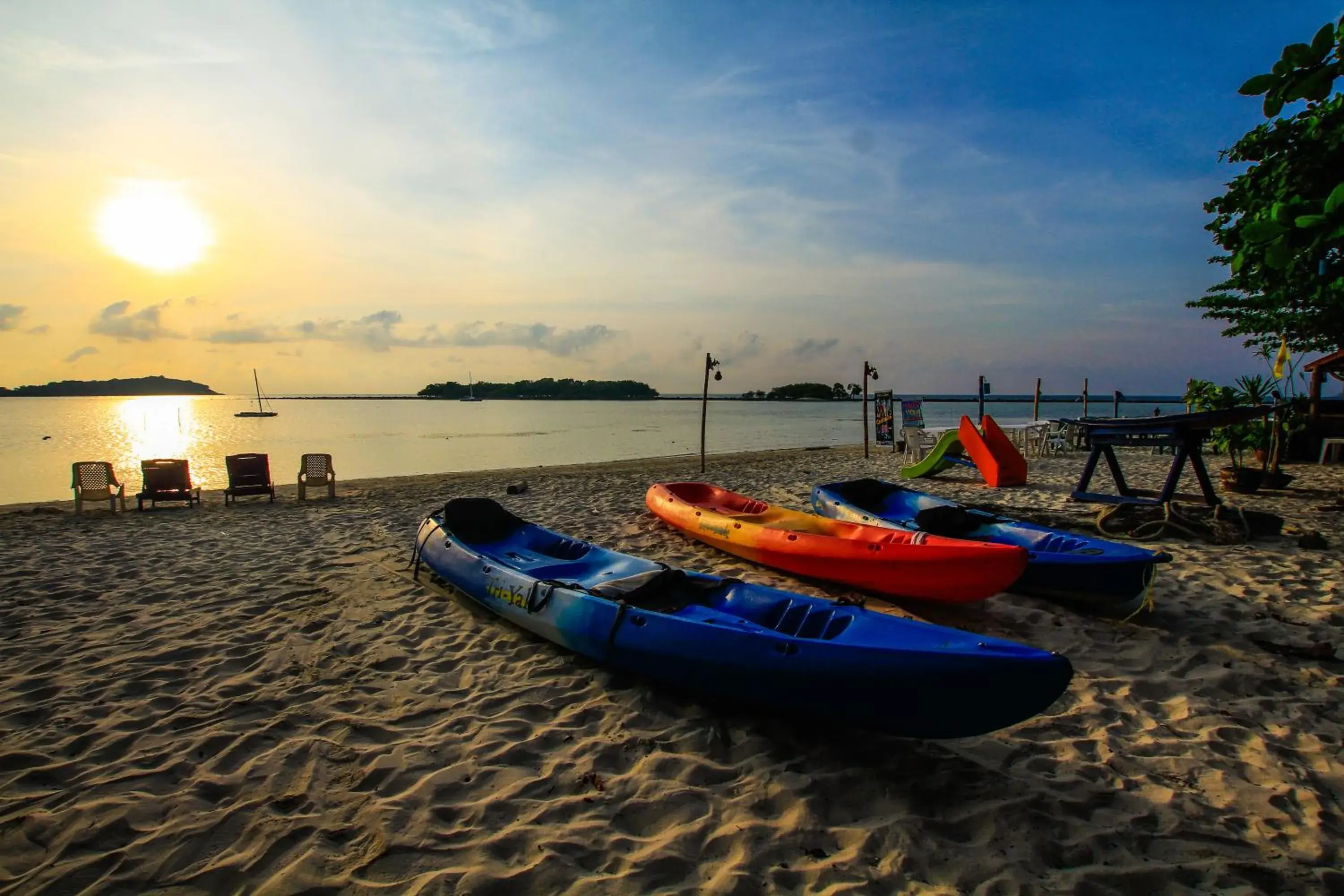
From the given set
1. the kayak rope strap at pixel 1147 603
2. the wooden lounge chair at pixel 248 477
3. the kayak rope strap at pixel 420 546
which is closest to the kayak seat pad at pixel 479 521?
the kayak rope strap at pixel 420 546

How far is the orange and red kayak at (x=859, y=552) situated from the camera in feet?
15.0

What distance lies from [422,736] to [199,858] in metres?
1.04

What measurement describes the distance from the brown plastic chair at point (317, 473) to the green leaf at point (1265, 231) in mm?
12250

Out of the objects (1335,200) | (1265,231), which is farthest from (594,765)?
(1335,200)

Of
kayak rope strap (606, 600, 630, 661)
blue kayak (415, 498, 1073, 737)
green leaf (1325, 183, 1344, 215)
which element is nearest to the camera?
green leaf (1325, 183, 1344, 215)

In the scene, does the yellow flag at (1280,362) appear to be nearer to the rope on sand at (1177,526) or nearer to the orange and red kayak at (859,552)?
the rope on sand at (1177,526)

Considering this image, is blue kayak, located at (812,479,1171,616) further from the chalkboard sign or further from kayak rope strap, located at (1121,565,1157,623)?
the chalkboard sign

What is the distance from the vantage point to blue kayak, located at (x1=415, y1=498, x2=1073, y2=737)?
106 inches

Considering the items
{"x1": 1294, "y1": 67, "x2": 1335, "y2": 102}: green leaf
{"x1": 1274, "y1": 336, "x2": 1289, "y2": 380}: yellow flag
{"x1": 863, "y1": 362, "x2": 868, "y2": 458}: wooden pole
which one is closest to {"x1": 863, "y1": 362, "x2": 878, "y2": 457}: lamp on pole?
{"x1": 863, "y1": 362, "x2": 868, "y2": 458}: wooden pole

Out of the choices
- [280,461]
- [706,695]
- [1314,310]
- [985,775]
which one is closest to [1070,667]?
Result: [985,775]

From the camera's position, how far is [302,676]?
4.07 meters

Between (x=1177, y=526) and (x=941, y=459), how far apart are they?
615 cm

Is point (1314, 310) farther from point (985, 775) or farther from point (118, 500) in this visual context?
point (118, 500)

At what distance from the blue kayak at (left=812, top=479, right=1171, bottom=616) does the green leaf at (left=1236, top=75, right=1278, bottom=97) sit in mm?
3416
